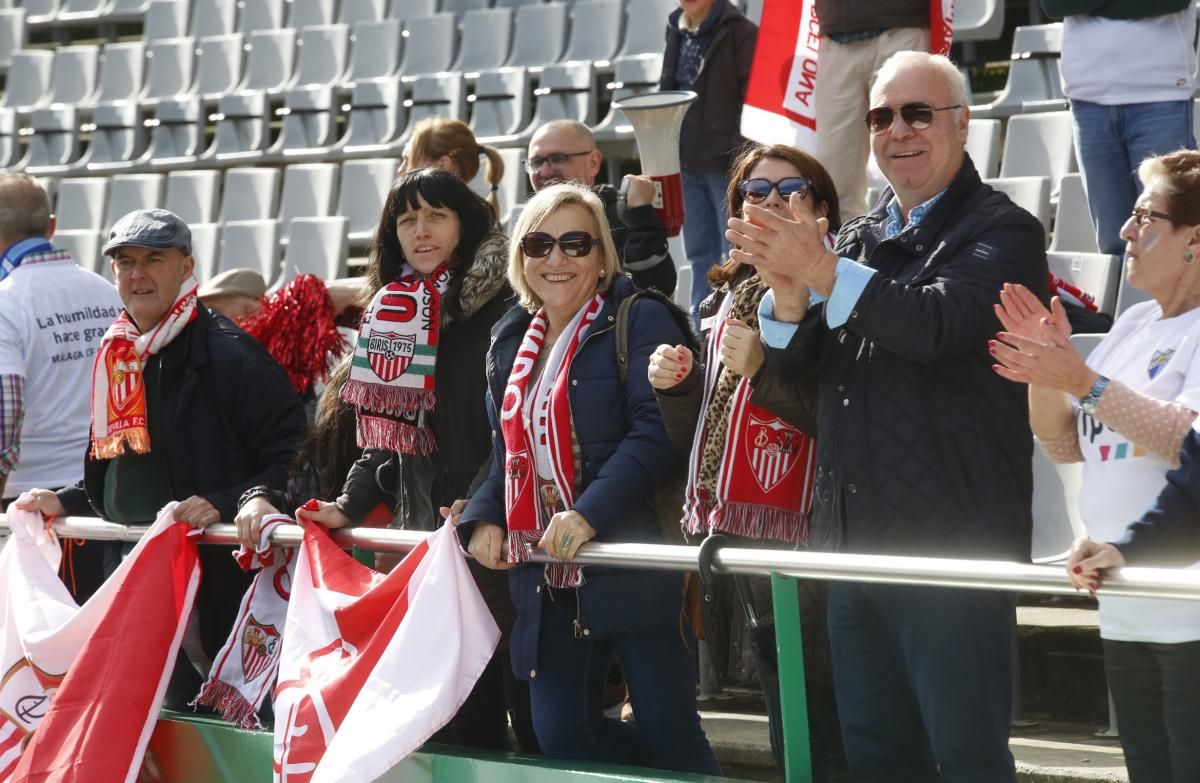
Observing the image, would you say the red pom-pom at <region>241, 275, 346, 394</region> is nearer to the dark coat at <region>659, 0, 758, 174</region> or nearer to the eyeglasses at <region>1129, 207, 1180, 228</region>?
the dark coat at <region>659, 0, 758, 174</region>

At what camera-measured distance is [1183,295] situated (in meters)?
2.86

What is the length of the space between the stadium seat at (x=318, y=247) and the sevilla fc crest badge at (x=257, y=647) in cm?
523

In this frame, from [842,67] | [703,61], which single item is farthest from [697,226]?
[842,67]

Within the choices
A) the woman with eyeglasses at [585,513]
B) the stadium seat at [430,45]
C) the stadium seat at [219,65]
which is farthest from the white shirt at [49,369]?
the stadium seat at [219,65]

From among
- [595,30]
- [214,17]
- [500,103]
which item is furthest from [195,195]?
[595,30]

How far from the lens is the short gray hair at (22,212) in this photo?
5.49m

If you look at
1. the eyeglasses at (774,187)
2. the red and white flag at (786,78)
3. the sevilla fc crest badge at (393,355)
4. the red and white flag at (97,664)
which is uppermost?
the red and white flag at (786,78)

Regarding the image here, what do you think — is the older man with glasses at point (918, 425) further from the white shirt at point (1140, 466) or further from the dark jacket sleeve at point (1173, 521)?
the dark jacket sleeve at point (1173, 521)

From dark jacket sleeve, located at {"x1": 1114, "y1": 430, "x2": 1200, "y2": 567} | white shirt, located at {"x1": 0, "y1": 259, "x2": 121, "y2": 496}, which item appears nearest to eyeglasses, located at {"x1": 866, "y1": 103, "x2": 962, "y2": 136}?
dark jacket sleeve, located at {"x1": 1114, "y1": 430, "x2": 1200, "y2": 567}

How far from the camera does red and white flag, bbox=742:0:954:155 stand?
539cm

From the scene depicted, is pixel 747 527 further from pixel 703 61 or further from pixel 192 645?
pixel 703 61

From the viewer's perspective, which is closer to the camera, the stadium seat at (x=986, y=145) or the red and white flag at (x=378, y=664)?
the red and white flag at (x=378, y=664)

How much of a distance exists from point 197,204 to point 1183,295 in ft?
29.7

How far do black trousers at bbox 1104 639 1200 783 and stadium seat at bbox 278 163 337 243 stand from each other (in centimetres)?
801
